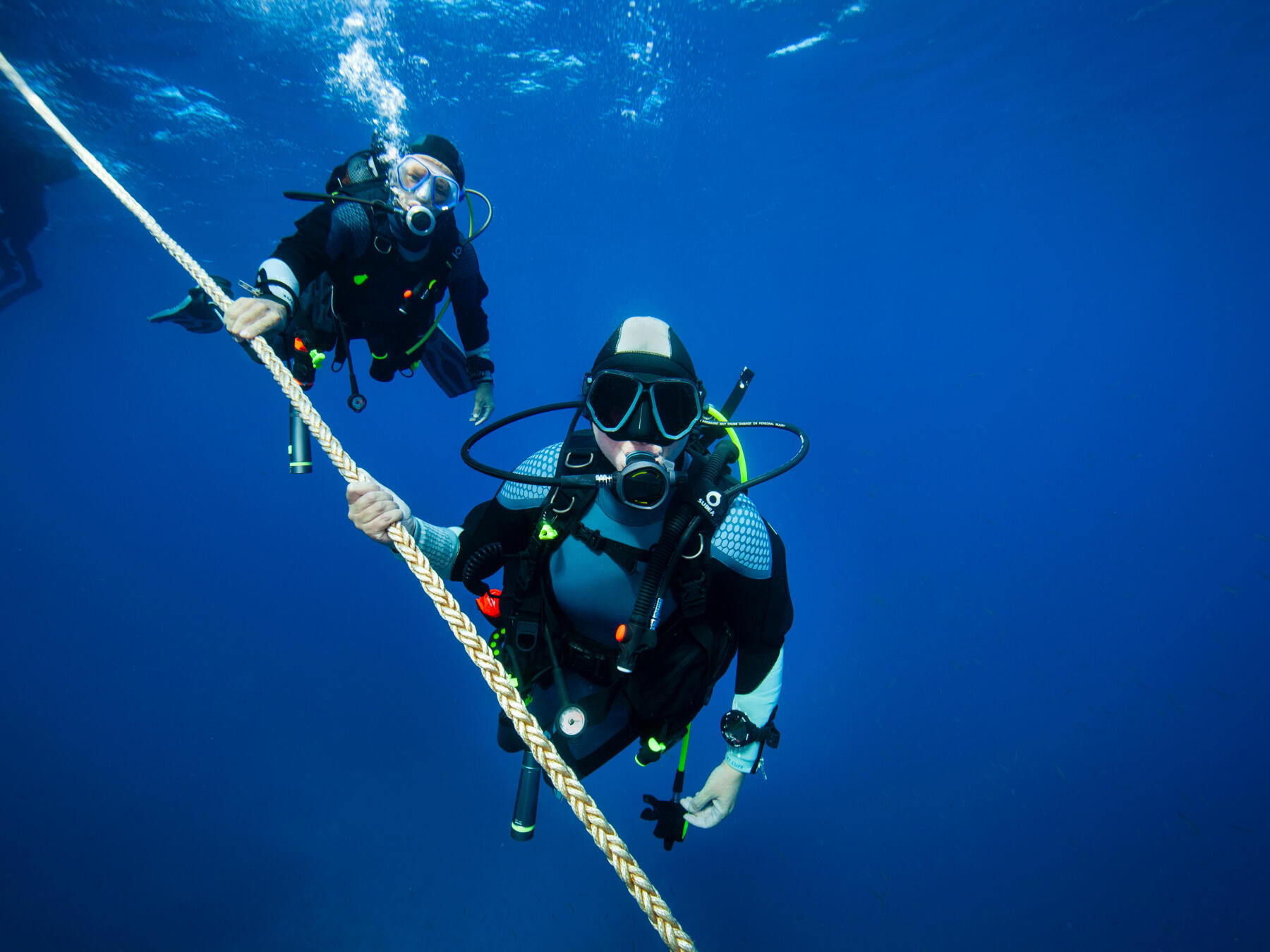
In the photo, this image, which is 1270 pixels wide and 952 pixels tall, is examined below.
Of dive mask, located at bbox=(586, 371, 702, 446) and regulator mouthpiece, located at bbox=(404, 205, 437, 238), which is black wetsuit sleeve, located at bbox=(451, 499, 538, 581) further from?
regulator mouthpiece, located at bbox=(404, 205, 437, 238)

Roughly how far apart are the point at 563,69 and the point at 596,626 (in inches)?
585

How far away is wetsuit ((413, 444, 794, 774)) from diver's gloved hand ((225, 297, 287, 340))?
3.93ft

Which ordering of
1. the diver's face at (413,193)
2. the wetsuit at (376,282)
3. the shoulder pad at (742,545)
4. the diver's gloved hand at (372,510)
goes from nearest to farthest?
the diver's gloved hand at (372,510) < the shoulder pad at (742,545) < the wetsuit at (376,282) < the diver's face at (413,193)

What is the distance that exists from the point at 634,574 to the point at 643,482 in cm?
62

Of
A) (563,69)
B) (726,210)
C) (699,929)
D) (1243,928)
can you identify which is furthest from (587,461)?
(726,210)

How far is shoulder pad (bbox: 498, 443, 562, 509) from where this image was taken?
2.62 meters

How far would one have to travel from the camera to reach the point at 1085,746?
1309 centimetres

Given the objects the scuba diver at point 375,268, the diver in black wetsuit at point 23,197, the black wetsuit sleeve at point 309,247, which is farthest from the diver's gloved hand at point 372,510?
the diver in black wetsuit at point 23,197

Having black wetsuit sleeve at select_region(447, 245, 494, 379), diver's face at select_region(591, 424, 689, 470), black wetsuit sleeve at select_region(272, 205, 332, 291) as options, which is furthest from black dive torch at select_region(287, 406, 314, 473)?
black wetsuit sleeve at select_region(447, 245, 494, 379)

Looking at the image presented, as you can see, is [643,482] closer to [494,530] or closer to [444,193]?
[494,530]

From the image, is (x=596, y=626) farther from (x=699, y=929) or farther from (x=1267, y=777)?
(x=1267, y=777)

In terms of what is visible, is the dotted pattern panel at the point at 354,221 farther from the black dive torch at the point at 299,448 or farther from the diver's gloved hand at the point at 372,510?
the diver's gloved hand at the point at 372,510

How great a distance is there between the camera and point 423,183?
403 cm

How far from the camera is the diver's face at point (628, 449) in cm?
229
